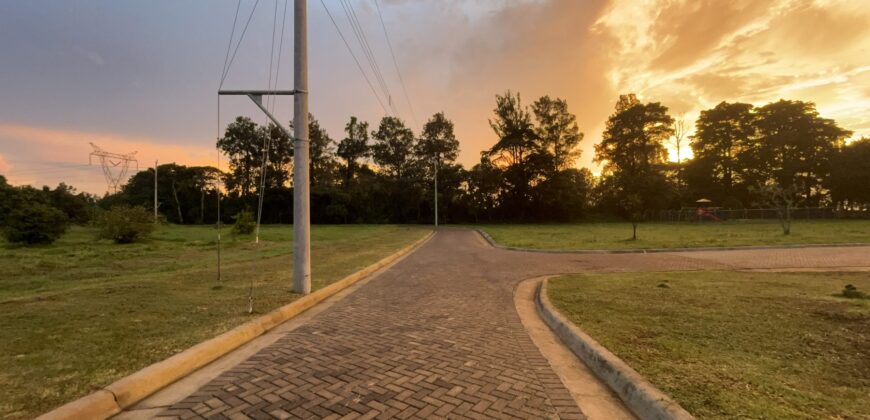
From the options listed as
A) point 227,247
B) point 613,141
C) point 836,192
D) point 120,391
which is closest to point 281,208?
point 227,247

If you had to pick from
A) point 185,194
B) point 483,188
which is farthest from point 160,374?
point 185,194

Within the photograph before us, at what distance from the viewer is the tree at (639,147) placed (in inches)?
2147

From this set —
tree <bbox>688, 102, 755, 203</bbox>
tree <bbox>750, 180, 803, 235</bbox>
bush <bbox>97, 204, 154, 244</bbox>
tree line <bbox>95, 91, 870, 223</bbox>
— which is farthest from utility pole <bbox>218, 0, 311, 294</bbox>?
tree <bbox>688, 102, 755, 203</bbox>

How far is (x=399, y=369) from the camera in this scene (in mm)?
4367

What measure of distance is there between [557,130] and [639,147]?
11.5 meters

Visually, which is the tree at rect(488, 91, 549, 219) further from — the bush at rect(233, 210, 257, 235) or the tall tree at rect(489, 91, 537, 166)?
the bush at rect(233, 210, 257, 235)

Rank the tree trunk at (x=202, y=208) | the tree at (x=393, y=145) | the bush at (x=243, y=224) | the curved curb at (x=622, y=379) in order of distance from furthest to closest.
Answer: the tree trunk at (x=202, y=208)
the tree at (x=393, y=145)
the bush at (x=243, y=224)
the curved curb at (x=622, y=379)

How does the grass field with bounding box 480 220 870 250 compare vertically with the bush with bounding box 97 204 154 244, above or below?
below

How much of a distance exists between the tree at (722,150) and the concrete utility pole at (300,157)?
2568 inches

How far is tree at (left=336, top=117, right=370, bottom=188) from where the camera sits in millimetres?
70125

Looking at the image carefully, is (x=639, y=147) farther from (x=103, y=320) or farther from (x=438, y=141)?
(x=103, y=320)

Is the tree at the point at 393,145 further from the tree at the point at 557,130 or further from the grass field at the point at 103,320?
the grass field at the point at 103,320

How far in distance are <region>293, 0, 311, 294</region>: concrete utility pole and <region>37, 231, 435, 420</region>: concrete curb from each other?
139 centimetres

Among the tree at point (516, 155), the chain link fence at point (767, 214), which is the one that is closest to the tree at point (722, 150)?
the chain link fence at point (767, 214)
